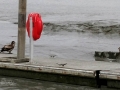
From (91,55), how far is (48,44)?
527 cm

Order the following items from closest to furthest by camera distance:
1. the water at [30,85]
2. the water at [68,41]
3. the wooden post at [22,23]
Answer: the water at [30,85]
the water at [68,41]
the wooden post at [22,23]

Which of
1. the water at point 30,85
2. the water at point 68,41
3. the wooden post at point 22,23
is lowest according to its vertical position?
the water at point 30,85

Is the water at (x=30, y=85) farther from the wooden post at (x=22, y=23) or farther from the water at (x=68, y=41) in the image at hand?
the wooden post at (x=22, y=23)

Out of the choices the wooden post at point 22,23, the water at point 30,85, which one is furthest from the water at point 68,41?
the wooden post at point 22,23

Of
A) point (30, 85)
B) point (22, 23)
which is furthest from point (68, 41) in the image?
point (30, 85)

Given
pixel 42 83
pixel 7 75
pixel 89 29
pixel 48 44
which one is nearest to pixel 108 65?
pixel 42 83

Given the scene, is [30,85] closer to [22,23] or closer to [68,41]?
[22,23]

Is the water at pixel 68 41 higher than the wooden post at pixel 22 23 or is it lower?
lower

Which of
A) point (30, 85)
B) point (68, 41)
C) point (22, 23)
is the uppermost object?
point (22, 23)

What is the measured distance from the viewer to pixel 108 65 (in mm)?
15078

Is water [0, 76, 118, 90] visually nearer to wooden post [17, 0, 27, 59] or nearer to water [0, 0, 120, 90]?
water [0, 0, 120, 90]

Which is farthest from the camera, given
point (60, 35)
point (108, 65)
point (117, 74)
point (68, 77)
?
point (60, 35)

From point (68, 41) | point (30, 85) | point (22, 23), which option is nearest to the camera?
point (30, 85)

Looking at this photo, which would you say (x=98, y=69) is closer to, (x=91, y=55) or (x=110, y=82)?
(x=110, y=82)
